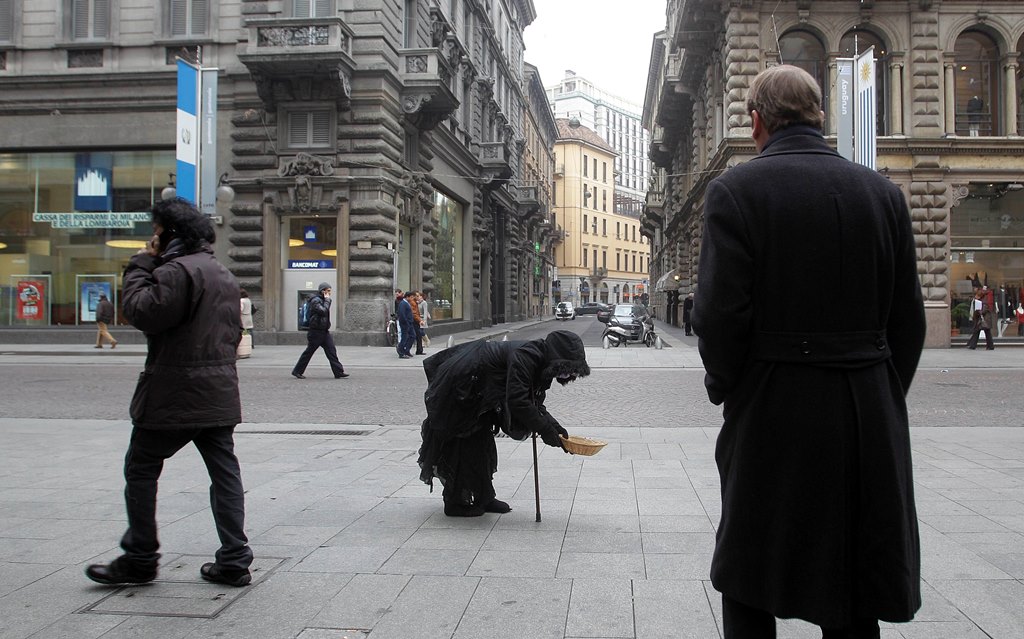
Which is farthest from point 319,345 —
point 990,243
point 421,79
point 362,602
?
point 990,243

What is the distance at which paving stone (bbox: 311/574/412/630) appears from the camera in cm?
340

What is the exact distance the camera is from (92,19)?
2362 centimetres

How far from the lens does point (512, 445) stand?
811 cm

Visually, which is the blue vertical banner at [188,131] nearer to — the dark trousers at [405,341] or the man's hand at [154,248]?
the dark trousers at [405,341]

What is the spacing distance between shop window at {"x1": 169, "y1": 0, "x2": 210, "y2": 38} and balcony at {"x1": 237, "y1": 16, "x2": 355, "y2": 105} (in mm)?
2164

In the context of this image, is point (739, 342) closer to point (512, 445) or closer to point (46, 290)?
point (512, 445)

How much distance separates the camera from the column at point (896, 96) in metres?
24.0

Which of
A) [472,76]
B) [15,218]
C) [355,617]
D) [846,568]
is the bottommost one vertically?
[355,617]

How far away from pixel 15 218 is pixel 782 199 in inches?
1091

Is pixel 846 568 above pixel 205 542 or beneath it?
above

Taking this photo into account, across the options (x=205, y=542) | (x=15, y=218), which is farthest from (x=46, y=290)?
(x=205, y=542)

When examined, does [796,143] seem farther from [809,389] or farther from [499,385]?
[499,385]

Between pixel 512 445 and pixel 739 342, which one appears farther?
pixel 512 445

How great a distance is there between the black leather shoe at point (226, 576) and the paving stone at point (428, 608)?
78 cm
